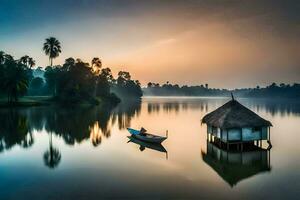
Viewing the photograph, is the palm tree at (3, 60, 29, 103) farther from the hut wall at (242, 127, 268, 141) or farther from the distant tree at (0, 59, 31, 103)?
the hut wall at (242, 127, 268, 141)

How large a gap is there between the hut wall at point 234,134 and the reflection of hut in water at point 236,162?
54.6 inches

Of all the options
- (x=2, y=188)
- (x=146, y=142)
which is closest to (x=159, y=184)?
(x=2, y=188)

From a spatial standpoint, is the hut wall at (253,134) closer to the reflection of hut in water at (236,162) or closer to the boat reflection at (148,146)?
the reflection of hut in water at (236,162)

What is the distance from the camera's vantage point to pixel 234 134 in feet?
95.7

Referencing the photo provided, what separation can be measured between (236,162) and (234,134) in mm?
4725

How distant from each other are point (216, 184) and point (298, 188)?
5.15 metres

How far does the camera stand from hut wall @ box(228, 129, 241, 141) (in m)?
29.0

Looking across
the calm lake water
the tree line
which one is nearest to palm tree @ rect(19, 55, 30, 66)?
the tree line

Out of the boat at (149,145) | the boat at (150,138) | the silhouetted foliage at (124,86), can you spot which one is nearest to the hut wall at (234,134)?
the boat at (149,145)

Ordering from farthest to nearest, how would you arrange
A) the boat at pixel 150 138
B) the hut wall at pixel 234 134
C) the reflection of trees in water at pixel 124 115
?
the reflection of trees in water at pixel 124 115 < the boat at pixel 150 138 < the hut wall at pixel 234 134

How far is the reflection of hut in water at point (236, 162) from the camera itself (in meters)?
21.3

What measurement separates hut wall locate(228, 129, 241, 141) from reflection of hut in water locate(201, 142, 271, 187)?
139cm

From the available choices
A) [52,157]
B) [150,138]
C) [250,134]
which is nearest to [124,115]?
[150,138]

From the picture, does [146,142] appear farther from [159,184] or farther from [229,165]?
[159,184]
